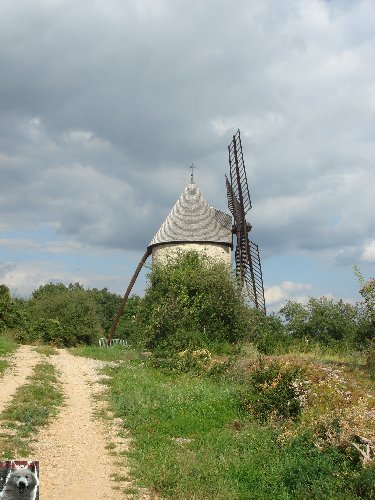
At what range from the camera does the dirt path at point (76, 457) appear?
7.54 meters

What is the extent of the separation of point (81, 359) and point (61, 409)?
30.9 ft

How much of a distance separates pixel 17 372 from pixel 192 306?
320 inches

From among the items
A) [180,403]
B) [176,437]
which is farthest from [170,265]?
[176,437]

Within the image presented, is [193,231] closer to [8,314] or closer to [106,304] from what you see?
[8,314]

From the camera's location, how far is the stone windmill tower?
2738 cm

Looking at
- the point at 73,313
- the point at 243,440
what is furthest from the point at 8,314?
the point at 243,440

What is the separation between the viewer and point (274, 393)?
11.5 meters

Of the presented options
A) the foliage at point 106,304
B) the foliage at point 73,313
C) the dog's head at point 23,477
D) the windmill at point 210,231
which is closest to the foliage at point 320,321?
the windmill at point 210,231

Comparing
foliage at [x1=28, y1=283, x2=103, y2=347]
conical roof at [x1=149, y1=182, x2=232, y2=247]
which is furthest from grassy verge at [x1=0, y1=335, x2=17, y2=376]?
foliage at [x1=28, y1=283, x2=103, y2=347]

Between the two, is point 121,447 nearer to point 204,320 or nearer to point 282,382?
point 282,382

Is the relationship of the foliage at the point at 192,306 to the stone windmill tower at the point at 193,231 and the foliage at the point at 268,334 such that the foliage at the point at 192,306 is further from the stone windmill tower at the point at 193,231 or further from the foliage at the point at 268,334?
the stone windmill tower at the point at 193,231

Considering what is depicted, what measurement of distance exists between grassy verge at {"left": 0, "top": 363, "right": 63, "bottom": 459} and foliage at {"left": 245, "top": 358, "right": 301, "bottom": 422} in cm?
423

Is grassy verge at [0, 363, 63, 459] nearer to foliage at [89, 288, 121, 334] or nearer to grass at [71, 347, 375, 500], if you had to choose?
grass at [71, 347, 375, 500]

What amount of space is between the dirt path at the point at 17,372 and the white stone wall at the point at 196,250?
777cm
